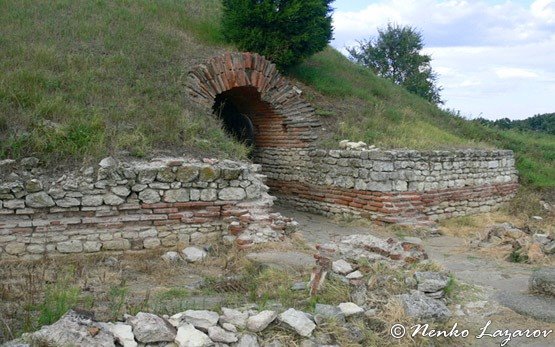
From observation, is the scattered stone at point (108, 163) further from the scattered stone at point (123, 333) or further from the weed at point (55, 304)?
the scattered stone at point (123, 333)

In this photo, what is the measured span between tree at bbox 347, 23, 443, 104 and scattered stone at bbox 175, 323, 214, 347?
2467 centimetres

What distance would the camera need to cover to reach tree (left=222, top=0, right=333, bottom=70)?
11984 mm

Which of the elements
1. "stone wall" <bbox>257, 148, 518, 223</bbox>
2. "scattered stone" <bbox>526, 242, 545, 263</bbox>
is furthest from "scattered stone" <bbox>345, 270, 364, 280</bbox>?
"stone wall" <bbox>257, 148, 518, 223</bbox>

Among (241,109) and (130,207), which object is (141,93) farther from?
(241,109)

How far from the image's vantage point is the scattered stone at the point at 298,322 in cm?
440

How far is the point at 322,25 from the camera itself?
13023mm

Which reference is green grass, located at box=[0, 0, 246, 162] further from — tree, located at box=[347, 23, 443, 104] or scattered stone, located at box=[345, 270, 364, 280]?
tree, located at box=[347, 23, 443, 104]

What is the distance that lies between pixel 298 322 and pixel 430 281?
1823mm

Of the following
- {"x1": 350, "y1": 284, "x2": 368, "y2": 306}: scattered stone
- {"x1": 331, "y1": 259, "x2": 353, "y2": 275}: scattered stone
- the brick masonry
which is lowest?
{"x1": 350, "y1": 284, "x2": 368, "y2": 306}: scattered stone

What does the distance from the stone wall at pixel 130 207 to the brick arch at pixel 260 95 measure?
9.65 feet

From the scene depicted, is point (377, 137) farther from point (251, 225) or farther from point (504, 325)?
point (504, 325)

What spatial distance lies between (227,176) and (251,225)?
819 mm

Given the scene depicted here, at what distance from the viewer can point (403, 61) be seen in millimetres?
28406

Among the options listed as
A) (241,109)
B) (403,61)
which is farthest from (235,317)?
(403,61)
